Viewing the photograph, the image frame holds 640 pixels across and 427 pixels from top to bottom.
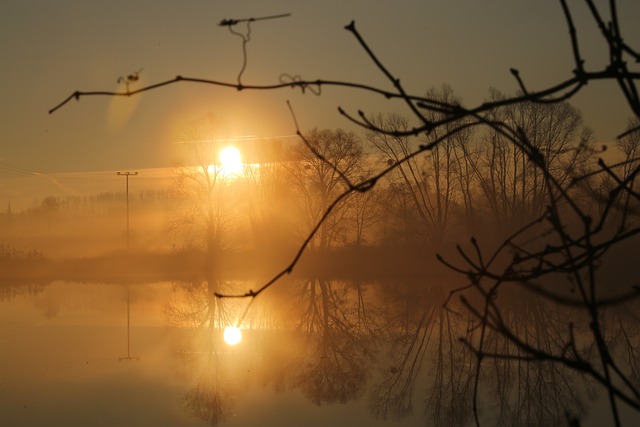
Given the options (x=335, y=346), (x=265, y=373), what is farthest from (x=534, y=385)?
(x=335, y=346)

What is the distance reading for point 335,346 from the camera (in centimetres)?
861

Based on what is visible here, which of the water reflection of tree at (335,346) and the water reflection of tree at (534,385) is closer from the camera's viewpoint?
the water reflection of tree at (534,385)

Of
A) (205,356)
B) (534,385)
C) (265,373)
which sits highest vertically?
(205,356)

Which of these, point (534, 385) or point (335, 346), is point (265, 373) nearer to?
point (335, 346)

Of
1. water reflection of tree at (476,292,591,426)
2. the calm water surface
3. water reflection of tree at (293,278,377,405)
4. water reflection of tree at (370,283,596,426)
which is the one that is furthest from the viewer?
water reflection of tree at (293,278,377,405)

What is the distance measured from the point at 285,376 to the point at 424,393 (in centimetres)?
148

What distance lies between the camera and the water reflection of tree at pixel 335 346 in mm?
6538

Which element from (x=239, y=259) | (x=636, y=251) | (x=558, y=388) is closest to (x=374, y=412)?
(x=558, y=388)

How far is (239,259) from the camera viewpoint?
27500 mm

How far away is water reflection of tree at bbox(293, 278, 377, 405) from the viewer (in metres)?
6.54

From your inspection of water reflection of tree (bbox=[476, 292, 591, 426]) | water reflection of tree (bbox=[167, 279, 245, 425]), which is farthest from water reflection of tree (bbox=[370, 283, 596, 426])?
water reflection of tree (bbox=[167, 279, 245, 425])

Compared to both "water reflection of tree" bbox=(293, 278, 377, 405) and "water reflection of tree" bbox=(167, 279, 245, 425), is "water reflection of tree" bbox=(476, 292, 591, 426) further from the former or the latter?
"water reflection of tree" bbox=(167, 279, 245, 425)

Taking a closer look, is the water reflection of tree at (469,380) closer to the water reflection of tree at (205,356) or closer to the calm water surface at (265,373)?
the calm water surface at (265,373)

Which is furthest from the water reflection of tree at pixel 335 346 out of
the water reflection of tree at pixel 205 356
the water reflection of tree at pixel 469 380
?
the water reflection of tree at pixel 205 356
